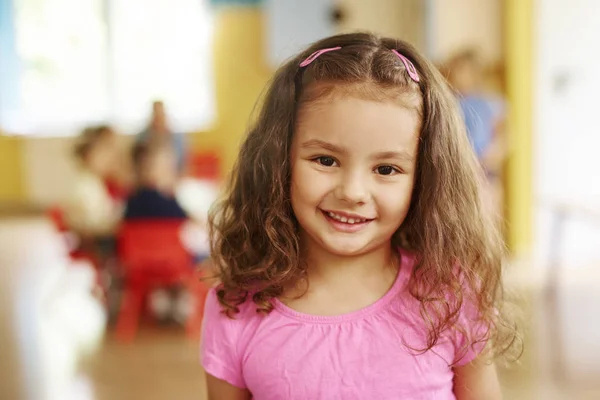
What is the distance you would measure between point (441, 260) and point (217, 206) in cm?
37

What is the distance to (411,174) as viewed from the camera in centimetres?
91

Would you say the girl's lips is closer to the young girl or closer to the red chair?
the young girl

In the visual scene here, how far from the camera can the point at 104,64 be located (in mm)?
7309

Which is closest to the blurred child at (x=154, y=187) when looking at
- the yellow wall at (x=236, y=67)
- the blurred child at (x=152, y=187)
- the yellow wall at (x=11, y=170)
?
the blurred child at (x=152, y=187)

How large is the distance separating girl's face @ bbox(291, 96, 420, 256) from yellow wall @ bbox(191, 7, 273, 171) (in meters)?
5.87

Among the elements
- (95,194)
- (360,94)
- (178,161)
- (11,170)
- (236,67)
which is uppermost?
(236,67)

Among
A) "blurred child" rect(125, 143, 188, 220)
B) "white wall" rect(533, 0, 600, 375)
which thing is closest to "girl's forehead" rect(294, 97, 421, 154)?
"blurred child" rect(125, 143, 188, 220)

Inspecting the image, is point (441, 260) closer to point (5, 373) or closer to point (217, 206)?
point (217, 206)

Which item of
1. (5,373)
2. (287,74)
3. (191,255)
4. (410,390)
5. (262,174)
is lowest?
(5,373)

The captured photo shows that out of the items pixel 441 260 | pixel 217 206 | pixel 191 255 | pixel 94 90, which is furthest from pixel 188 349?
pixel 94 90

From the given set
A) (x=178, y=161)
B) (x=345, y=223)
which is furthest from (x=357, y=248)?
(x=178, y=161)

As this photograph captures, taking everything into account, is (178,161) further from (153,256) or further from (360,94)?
(360,94)

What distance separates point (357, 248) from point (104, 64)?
6.93m

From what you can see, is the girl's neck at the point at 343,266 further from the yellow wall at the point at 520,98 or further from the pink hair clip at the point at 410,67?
the yellow wall at the point at 520,98
